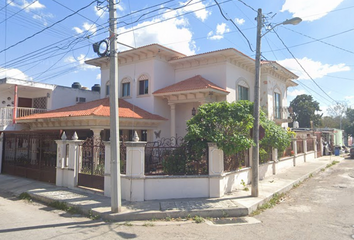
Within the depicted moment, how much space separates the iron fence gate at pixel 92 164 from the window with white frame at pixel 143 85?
22.6 feet

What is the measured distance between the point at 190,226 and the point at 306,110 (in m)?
45.7

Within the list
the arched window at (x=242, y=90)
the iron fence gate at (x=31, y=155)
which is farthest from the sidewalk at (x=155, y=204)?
the arched window at (x=242, y=90)

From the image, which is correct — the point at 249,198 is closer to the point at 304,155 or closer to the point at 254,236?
the point at 254,236

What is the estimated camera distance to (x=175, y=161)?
7906mm

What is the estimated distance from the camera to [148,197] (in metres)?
7.40

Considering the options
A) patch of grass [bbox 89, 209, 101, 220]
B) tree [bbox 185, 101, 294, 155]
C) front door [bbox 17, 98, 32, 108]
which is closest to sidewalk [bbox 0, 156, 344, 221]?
patch of grass [bbox 89, 209, 101, 220]

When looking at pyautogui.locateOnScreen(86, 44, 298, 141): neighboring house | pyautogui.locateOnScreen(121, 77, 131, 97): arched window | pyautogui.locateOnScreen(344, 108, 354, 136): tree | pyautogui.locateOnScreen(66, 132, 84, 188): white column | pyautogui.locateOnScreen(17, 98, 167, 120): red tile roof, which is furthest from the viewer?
pyautogui.locateOnScreen(344, 108, 354, 136): tree

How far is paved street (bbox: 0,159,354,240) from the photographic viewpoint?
511 centimetres

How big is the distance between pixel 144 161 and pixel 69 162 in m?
3.47

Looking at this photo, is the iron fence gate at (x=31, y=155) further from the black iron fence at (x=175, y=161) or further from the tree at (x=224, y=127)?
the tree at (x=224, y=127)

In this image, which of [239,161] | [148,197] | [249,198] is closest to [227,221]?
[249,198]

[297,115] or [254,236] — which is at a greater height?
[297,115]

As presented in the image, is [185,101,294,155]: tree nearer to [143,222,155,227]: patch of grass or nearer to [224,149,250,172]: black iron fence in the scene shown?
[224,149,250,172]: black iron fence

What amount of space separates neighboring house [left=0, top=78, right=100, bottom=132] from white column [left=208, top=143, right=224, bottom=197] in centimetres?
1382
